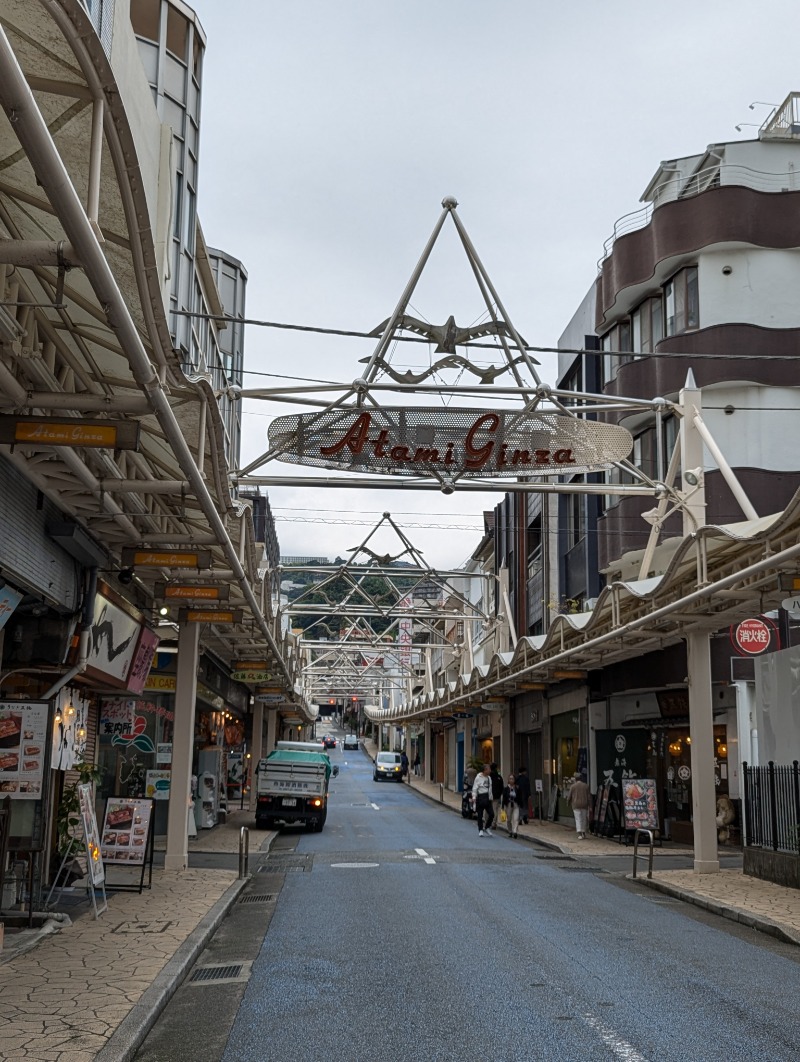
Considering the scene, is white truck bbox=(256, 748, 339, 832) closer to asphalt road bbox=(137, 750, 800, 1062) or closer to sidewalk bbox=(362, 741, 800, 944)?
sidewalk bbox=(362, 741, 800, 944)

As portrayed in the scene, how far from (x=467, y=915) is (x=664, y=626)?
350 inches

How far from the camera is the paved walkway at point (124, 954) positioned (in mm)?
7730

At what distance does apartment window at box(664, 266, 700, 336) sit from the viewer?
29609 millimetres

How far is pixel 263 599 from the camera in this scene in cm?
2114

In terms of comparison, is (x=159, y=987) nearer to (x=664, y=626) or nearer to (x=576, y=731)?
(x=664, y=626)

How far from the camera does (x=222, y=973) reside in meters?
10.7

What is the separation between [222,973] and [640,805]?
13750mm

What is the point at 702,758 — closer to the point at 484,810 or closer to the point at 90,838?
the point at 484,810

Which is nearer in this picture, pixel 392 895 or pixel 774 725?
pixel 392 895

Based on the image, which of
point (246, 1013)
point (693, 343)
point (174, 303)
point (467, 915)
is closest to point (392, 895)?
point (467, 915)

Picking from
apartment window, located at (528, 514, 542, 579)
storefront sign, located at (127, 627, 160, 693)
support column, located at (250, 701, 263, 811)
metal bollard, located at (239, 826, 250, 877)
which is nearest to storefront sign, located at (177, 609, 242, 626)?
storefront sign, located at (127, 627, 160, 693)

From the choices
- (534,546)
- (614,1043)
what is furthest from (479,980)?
(534,546)

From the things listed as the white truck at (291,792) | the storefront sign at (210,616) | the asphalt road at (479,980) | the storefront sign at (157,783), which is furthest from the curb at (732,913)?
the white truck at (291,792)

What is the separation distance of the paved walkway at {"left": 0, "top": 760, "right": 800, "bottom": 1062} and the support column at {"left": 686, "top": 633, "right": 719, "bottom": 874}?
0.52 meters
